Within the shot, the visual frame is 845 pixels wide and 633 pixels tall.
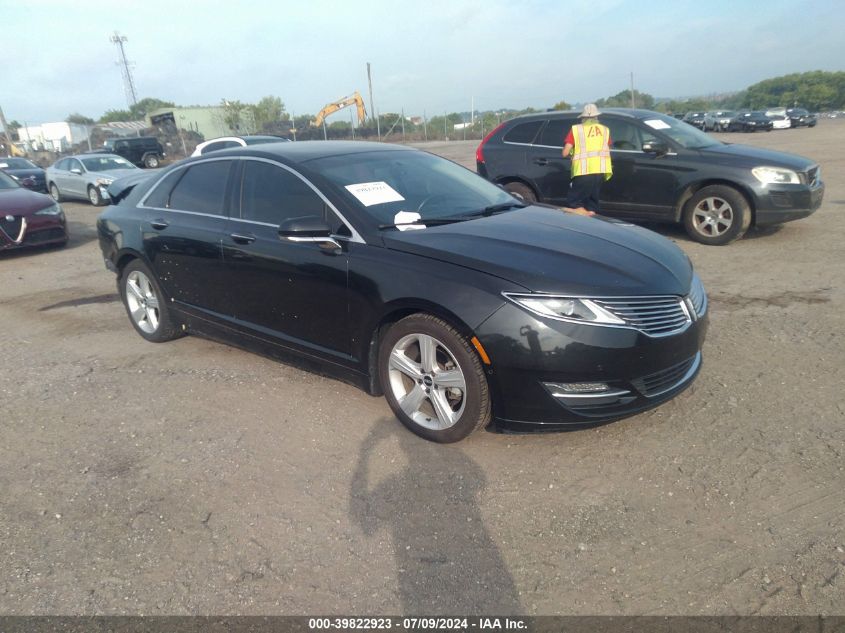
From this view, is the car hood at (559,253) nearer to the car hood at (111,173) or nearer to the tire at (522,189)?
the tire at (522,189)

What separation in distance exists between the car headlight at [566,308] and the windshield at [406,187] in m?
→ 1.08

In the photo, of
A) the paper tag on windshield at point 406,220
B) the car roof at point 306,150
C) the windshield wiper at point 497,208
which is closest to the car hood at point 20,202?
the car roof at point 306,150

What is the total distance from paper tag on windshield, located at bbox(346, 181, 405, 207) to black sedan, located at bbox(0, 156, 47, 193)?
17.9m

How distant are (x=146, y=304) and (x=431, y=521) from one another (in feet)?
11.9

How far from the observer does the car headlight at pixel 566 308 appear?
3098 millimetres

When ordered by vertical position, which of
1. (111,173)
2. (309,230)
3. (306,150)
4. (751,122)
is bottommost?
(751,122)

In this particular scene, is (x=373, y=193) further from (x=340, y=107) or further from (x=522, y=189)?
(x=340, y=107)

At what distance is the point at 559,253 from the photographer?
345cm

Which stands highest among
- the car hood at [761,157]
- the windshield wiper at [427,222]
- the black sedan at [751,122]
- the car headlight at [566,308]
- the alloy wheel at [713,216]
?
the windshield wiper at [427,222]

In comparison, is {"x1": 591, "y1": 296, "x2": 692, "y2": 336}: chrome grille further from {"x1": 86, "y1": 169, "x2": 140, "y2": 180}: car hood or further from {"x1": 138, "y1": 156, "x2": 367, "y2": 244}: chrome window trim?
{"x1": 86, "y1": 169, "x2": 140, "y2": 180}: car hood

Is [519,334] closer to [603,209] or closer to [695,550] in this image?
[695,550]

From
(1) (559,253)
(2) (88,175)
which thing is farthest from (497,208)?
(2) (88,175)

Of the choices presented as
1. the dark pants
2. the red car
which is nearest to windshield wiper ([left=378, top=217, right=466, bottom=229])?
the dark pants

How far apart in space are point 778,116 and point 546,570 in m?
45.4
